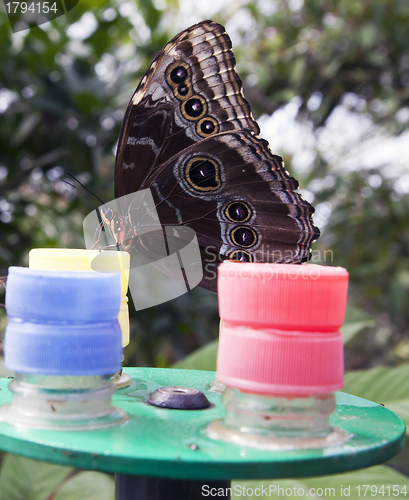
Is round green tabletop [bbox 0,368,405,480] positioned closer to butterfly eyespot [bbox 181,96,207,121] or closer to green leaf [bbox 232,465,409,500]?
green leaf [bbox 232,465,409,500]

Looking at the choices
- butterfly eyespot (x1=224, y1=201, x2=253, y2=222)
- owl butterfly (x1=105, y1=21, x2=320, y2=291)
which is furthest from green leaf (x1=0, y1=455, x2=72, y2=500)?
butterfly eyespot (x1=224, y1=201, x2=253, y2=222)

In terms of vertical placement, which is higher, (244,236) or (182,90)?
(182,90)

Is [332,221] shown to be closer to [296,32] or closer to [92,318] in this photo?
[296,32]

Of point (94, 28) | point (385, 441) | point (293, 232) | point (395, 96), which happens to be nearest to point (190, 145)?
point (293, 232)

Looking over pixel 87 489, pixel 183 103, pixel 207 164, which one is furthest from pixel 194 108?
pixel 87 489

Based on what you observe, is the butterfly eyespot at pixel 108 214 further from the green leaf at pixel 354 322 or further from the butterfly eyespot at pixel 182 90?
the green leaf at pixel 354 322

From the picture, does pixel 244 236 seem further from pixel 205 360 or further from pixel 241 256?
pixel 205 360
